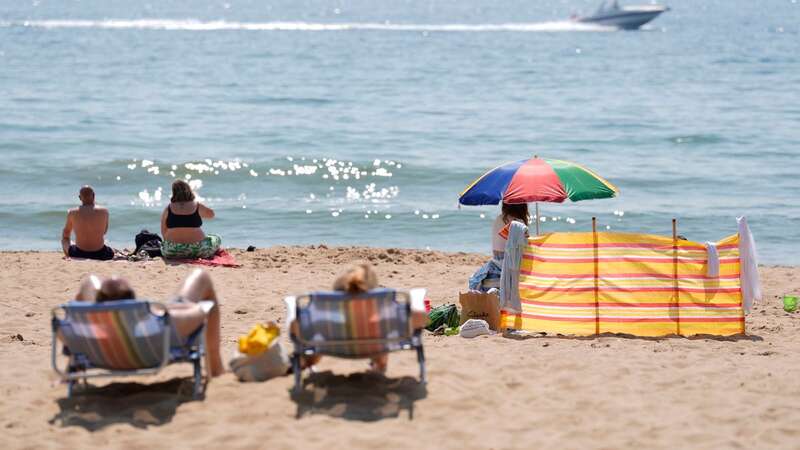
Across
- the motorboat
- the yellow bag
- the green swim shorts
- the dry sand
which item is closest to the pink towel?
the green swim shorts

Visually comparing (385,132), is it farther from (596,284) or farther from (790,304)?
(596,284)

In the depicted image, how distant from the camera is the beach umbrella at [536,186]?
8.75 meters

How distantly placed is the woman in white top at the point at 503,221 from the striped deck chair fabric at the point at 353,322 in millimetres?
2596

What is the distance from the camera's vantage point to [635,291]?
845 centimetres

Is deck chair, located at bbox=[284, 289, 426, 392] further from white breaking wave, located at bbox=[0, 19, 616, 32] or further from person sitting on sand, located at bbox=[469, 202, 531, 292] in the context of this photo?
white breaking wave, located at bbox=[0, 19, 616, 32]

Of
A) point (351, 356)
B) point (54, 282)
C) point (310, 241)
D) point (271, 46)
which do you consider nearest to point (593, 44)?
point (271, 46)

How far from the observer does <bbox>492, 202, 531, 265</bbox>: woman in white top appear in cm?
881

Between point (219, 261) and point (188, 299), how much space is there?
4.94 metres

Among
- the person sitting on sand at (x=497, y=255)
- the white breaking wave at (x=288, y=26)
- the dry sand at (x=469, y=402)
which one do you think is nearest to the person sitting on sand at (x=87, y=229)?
the dry sand at (x=469, y=402)

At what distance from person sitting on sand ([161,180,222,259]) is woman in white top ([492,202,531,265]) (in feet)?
10.8

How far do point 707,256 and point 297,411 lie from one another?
11.6 feet

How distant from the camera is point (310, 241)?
1565 centimetres

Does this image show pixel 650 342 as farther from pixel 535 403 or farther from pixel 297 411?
Answer: pixel 297 411

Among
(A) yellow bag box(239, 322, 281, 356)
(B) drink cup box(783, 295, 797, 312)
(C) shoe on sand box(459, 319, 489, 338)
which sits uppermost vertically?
(A) yellow bag box(239, 322, 281, 356)
